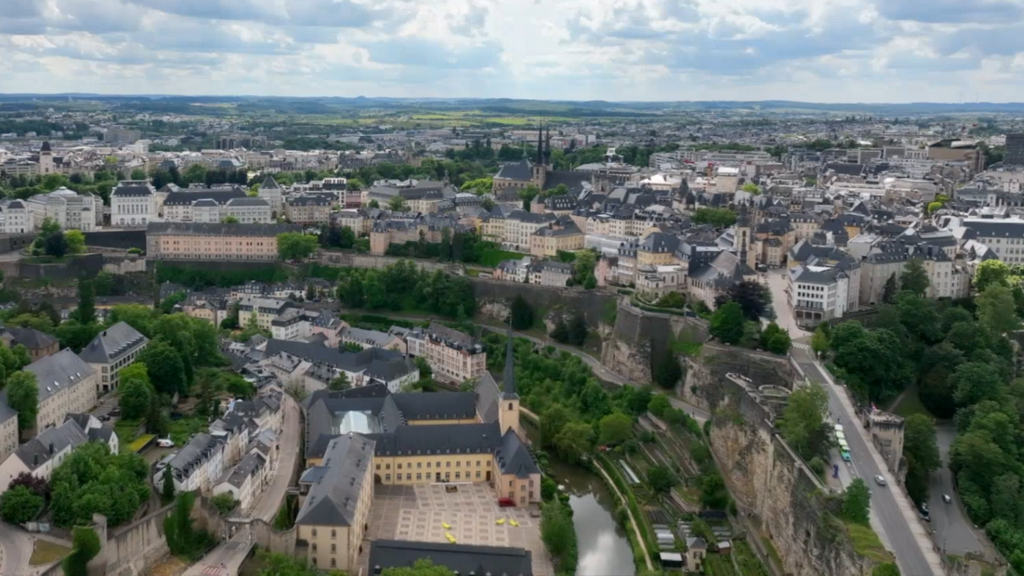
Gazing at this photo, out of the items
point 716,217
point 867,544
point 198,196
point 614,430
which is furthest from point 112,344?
point 716,217

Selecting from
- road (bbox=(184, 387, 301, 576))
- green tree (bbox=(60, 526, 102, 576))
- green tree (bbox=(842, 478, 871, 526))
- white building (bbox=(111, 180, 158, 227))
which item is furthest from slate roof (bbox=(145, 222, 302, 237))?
green tree (bbox=(842, 478, 871, 526))

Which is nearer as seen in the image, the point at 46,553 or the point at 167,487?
the point at 46,553

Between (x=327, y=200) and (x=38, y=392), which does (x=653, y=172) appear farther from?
(x=38, y=392)

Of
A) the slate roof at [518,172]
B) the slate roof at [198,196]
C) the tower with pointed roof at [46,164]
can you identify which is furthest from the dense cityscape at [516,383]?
the tower with pointed roof at [46,164]

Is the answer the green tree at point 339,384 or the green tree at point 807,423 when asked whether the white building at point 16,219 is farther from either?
the green tree at point 807,423

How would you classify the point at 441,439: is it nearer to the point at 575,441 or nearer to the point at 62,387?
the point at 575,441

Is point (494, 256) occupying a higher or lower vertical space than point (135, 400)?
higher

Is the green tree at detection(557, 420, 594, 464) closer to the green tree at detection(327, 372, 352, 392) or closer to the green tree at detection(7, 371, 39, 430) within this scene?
the green tree at detection(327, 372, 352, 392)
